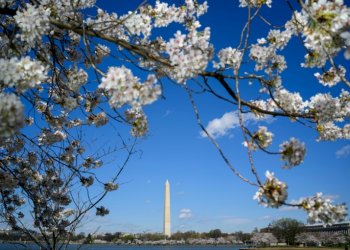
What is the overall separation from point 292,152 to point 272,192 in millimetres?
356

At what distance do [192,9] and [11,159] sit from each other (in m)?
3.07

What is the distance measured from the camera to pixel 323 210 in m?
2.14

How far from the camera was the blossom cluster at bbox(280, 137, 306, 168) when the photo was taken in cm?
239

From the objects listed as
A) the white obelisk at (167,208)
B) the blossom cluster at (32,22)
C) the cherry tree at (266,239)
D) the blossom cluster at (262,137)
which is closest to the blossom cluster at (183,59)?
the blossom cluster at (262,137)

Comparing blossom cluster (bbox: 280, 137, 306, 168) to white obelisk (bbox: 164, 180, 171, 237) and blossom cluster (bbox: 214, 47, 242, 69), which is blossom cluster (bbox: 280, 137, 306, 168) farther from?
white obelisk (bbox: 164, 180, 171, 237)

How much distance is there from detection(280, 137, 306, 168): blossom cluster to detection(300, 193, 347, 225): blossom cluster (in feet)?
0.99

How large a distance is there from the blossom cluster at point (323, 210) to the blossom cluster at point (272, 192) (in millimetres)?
135

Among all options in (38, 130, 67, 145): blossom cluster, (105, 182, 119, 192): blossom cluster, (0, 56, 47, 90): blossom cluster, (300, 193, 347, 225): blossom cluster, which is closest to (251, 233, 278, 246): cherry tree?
(105, 182, 119, 192): blossom cluster

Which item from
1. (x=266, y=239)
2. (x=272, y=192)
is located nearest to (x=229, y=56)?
(x=272, y=192)

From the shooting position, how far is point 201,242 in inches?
5635

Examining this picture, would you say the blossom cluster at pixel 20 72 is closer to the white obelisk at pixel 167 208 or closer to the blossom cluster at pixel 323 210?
the blossom cluster at pixel 323 210

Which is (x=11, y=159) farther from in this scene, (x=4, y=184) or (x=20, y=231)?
(x=20, y=231)

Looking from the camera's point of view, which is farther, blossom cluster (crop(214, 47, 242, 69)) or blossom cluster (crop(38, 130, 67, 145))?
blossom cluster (crop(38, 130, 67, 145))

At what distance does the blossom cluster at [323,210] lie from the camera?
214 cm
